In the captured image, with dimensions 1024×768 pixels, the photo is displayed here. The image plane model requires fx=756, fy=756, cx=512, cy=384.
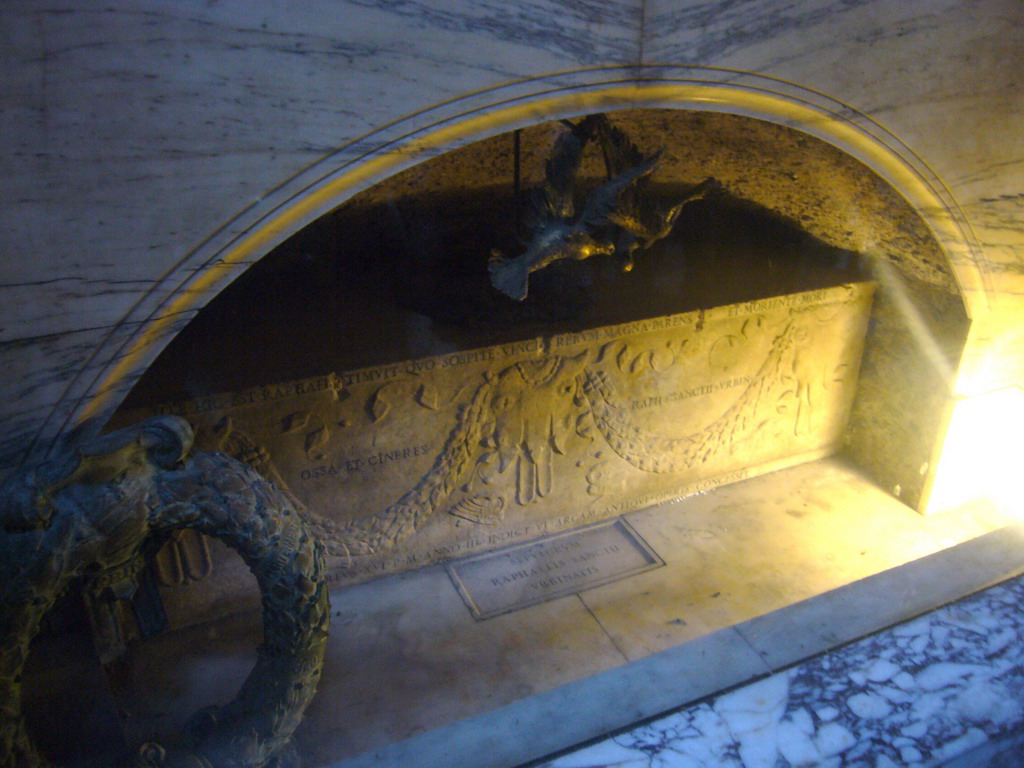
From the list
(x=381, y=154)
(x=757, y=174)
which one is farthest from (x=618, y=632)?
(x=757, y=174)

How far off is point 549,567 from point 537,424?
57 cm

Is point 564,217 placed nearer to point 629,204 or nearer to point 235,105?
point 629,204

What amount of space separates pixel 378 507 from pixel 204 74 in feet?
5.40

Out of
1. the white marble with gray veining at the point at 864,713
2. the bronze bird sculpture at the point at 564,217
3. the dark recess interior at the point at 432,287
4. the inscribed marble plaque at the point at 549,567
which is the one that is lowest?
the inscribed marble plaque at the point at 549,567

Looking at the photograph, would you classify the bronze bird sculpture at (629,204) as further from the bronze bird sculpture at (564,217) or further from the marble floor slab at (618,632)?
the marble floor slab at (618,632)

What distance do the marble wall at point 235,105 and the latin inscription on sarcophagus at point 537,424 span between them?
2.37 feet

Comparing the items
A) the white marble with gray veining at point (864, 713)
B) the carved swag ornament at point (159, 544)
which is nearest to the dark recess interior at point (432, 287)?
the carved swag ornament at point (159, 544)

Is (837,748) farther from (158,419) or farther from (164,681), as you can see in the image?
(164,681)

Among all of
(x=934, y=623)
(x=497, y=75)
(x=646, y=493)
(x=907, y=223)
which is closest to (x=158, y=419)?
(x=497, y=75)

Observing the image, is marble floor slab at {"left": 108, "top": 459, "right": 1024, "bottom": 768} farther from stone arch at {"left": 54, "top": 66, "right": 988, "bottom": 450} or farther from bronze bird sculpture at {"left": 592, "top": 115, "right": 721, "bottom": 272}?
bronze bird sculpture at {"left": 592, "top": 115, "right": 721, "bottom": 272}

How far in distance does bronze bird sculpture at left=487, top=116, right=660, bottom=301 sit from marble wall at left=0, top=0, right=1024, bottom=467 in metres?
0.41

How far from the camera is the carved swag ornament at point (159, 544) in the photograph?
152 centimetres

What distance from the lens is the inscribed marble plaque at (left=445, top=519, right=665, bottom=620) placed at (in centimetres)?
282

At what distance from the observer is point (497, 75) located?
5.70 ft
